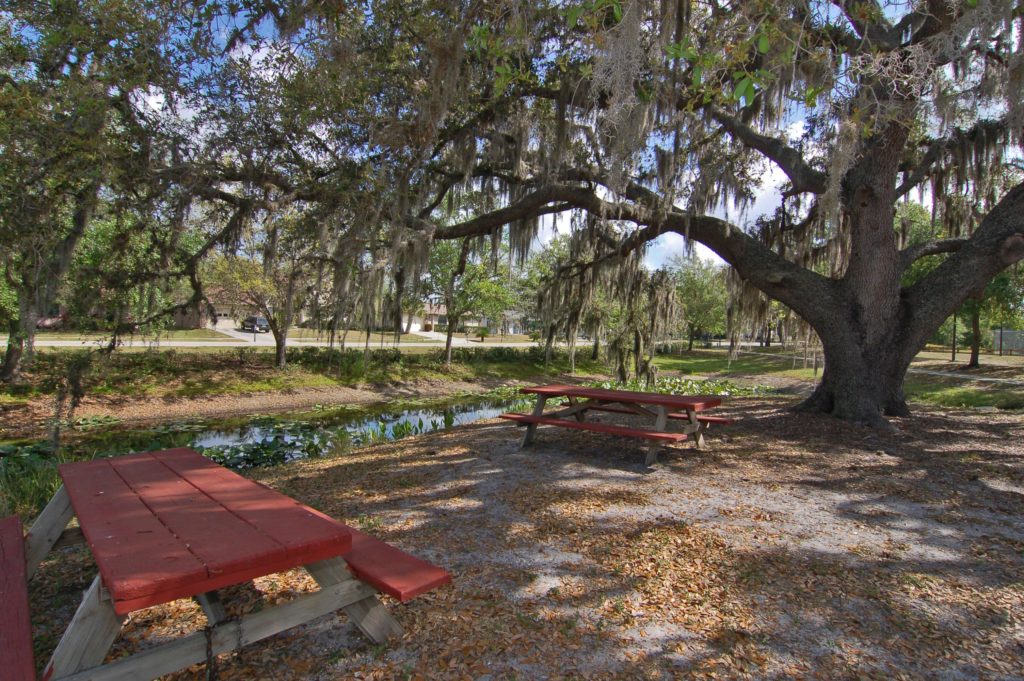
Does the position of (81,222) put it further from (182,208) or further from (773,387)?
(773,387)

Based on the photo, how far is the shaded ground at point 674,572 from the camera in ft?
7.15

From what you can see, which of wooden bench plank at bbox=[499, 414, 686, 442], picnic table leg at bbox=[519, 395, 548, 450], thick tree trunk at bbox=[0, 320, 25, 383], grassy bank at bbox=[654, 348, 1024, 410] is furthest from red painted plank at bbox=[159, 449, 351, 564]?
grassy bank at bbox=[654, 348, 1024, 410]

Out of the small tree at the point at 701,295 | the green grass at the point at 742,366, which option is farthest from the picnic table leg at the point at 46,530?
the small tree at the point at 701,295

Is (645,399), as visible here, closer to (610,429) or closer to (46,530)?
(610,429)

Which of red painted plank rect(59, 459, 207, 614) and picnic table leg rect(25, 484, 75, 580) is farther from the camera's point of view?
picnic table leg rect(25, 484, 75, 580)

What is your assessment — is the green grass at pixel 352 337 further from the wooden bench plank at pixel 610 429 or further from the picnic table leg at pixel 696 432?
the picnic table leg at pixel 696 432

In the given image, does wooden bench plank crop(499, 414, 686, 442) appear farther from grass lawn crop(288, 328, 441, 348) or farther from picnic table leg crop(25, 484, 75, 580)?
grass lawn crop(288, 328, 441, 348)

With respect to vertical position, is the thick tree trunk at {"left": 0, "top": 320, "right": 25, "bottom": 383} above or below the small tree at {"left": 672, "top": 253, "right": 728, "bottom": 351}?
below

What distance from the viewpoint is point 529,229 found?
30.2 feet

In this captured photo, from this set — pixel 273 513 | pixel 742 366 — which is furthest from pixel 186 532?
pixel 742 366

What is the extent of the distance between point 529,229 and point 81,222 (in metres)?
6.03

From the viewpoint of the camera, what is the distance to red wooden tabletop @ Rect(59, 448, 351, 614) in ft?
5.33

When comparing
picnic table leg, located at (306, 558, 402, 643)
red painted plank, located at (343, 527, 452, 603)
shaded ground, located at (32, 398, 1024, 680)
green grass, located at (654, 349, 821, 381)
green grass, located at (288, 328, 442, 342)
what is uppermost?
green grass, located at (288, 328, 442, 342)

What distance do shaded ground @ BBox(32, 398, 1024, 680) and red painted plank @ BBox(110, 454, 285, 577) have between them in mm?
595
